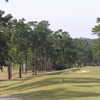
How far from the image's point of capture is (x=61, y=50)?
407ft

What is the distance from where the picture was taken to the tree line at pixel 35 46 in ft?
196

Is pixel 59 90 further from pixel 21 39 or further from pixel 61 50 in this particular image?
pixel 61 50

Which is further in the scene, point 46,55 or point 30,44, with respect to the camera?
point 46,55

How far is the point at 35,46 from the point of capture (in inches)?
3740

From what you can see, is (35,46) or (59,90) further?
(35,46)

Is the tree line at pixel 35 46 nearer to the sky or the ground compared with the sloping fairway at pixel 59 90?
nearer to the sky

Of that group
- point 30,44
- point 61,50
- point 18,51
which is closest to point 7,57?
point 18,51

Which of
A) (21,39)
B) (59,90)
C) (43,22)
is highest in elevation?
(43,22)

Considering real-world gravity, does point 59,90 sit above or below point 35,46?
below

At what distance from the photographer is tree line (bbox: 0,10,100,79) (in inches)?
2357

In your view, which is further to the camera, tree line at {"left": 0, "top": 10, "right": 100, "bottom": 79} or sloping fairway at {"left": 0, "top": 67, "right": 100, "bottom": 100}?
tree line at {"left": 0, "top": 10, "right": 100, "bottom": 79}

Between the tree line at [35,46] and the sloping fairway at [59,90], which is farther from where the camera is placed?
the tree line at [35,46]

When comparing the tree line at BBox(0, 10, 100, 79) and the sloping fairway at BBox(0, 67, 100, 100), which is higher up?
the tree line at BBox(0, 10, 100, 79)

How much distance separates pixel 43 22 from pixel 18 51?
3105cm
